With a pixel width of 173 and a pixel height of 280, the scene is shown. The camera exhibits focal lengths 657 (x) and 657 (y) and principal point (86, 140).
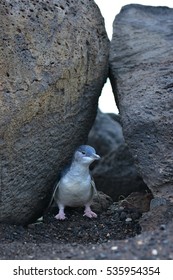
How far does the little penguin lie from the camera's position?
632cm

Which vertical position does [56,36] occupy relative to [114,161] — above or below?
above

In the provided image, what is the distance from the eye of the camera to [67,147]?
6.38m

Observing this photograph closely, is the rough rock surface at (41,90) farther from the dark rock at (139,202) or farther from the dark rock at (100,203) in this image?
the dark rock at (139,202)

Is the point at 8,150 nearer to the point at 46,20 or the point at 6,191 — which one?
the point at 6,191

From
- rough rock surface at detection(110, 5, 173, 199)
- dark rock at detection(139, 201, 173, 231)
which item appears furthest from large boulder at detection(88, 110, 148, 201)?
dark rock at detection(139, 201, 173, 231)

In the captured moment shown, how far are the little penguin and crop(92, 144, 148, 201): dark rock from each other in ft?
5.58

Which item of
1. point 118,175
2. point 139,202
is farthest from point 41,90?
point 118,175

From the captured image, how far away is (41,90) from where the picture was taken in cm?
576

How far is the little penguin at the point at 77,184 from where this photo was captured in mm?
6320

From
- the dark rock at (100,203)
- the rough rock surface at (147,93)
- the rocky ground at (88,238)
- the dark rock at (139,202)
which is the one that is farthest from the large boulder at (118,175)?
the rough rock surface at (147,93)

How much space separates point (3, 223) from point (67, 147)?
3.20 feet

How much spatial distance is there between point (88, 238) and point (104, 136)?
5247mm
